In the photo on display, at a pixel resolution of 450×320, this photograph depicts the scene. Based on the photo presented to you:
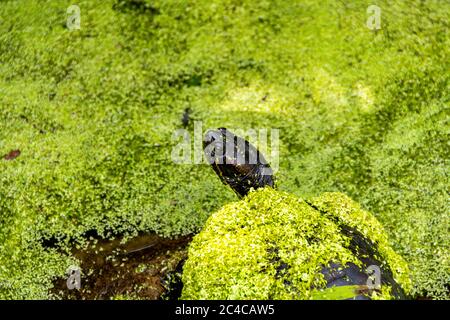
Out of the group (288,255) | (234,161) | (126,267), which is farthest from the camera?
(126,267)

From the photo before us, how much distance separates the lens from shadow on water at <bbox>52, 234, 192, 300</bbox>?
2285 mm

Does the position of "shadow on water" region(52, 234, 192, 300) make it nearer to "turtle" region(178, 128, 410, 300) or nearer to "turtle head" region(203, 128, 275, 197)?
"turtle head" region(203, 128, 275, 197)

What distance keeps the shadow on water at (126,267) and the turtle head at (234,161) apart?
0.46m

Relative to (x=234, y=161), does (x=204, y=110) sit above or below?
below

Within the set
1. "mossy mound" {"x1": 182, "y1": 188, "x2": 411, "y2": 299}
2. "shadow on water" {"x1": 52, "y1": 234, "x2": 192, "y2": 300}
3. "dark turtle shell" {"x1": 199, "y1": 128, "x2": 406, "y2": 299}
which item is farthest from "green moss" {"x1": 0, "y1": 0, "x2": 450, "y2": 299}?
"mossy mound" {"x1": 182, "y1": 188, "x2": 411, "y2": 299}

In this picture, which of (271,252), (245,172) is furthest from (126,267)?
(271,252)

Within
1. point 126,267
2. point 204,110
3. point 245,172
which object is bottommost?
point 126,267

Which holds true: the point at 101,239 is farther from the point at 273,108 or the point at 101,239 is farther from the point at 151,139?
the point at 273,108

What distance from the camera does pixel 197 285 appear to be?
5.14ft

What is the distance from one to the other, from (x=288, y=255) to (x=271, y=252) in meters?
0.06

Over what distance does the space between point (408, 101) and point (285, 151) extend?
→ 0.83 meters

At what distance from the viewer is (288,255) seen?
1.57 m

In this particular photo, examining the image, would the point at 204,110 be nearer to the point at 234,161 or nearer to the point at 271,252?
the point at 234,161

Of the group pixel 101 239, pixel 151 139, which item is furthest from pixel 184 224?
pixel 151 139
